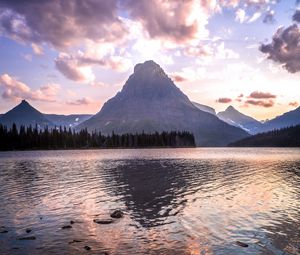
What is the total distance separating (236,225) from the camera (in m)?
32.2

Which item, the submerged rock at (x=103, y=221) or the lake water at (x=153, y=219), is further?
the submerged rock at (x=103, y=221)

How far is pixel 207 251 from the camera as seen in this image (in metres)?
24.3

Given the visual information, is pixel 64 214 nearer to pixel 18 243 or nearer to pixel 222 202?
pixel 18 243

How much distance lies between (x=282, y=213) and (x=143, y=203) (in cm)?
1755

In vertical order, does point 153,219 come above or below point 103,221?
below

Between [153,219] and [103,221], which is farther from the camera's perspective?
[153,219]

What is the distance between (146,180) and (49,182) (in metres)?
20.2

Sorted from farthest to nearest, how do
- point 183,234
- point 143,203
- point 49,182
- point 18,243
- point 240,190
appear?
point 49,182
point 240,190
point 143,203
point 183,234
point 18,243

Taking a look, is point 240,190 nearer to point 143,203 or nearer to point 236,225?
point 143,203

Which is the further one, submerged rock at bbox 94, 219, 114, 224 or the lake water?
submerged rock at bbox 94, 219, 114, 224

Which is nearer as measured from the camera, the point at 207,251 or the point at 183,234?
the point at 207,251

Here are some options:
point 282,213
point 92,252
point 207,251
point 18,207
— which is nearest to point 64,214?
→ point 18,207

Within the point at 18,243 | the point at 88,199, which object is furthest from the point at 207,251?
the point at 88,199

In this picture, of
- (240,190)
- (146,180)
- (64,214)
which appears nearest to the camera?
(64,214)
